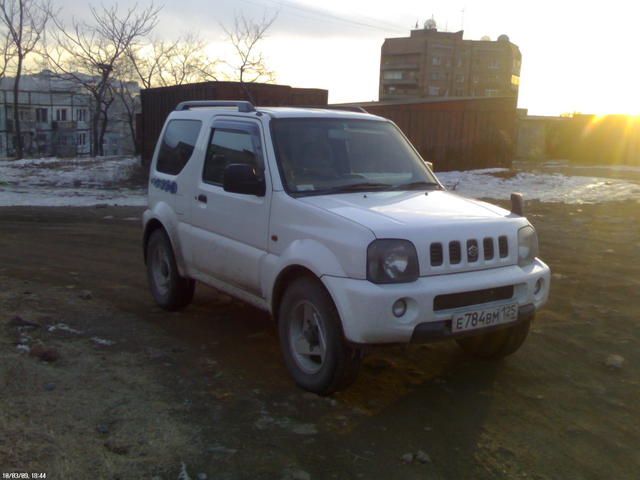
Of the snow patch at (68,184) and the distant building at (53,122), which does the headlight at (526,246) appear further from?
the distant building at (53,122)

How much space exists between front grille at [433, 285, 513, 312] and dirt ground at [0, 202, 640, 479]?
697 mm

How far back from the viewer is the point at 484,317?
4402 millimetres

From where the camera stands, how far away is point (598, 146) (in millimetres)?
41625

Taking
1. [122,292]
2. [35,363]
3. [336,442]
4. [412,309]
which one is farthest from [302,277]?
[122,292]

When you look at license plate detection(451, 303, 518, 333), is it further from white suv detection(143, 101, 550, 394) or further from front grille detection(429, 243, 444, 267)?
front grille detection(429, 243, 444, 267)

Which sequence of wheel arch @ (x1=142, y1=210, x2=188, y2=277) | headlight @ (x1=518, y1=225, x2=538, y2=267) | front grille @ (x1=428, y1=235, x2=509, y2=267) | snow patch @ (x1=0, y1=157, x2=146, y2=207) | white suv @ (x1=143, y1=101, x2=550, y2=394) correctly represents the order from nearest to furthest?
white suv @ (x1=143, y1=101, x2=550, y2=394), front grille @ (x1=428, y1=235, x2=509, y2=267), headlight @ (x1=518, y1=225, x2=538, y2=267), wheel arch @ (x1=142, y1=210, x2=188, y2=277), snow patch @ (x1=0, y1=157, x2=146, y2=207)

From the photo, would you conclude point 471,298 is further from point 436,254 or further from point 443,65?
point 443,65

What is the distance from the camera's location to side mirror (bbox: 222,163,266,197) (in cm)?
501

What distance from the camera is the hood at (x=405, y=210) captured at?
430 cm

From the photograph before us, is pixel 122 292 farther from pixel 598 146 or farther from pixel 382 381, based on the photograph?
pixel 598 146

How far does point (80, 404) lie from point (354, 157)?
106 inches

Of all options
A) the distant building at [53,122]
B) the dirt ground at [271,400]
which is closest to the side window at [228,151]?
the dirt ground at [271,400]

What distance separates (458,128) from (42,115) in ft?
206
